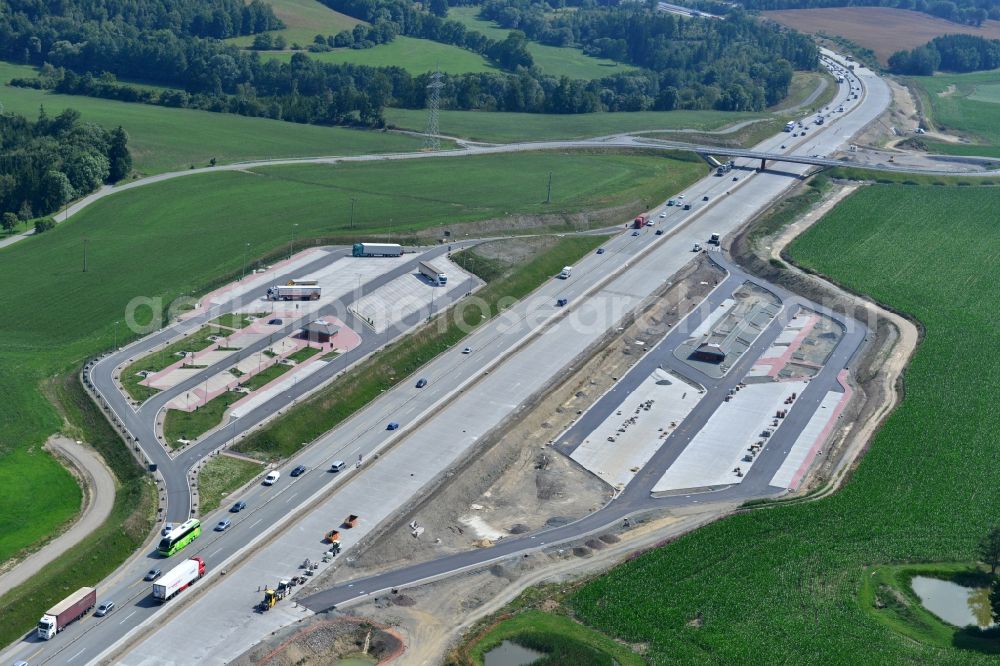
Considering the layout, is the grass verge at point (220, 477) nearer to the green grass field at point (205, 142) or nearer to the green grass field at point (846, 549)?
the green grass field at point (846, 549)

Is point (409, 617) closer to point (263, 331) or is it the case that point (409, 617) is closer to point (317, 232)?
point (263, 331)

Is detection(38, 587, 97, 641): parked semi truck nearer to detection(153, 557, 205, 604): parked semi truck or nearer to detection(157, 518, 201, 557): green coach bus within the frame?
detection(153, 557, 205, 604): parked semi truck

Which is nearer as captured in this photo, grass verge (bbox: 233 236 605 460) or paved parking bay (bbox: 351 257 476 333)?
grass verge (bbox: 233 236 605 460)

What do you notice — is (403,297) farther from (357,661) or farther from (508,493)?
(357,661)

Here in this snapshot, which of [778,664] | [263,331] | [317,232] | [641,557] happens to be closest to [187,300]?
[263,331]

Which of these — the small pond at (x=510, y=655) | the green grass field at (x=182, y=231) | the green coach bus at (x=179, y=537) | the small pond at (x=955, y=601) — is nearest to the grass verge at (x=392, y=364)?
the green coach bus at (x=179, y=537)

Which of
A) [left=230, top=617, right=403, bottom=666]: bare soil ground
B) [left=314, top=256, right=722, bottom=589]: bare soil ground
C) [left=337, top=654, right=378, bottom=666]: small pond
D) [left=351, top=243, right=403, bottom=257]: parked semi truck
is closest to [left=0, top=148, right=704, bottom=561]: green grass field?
[left=351, top=243, right=403, bottom=257]: parked semi truck
